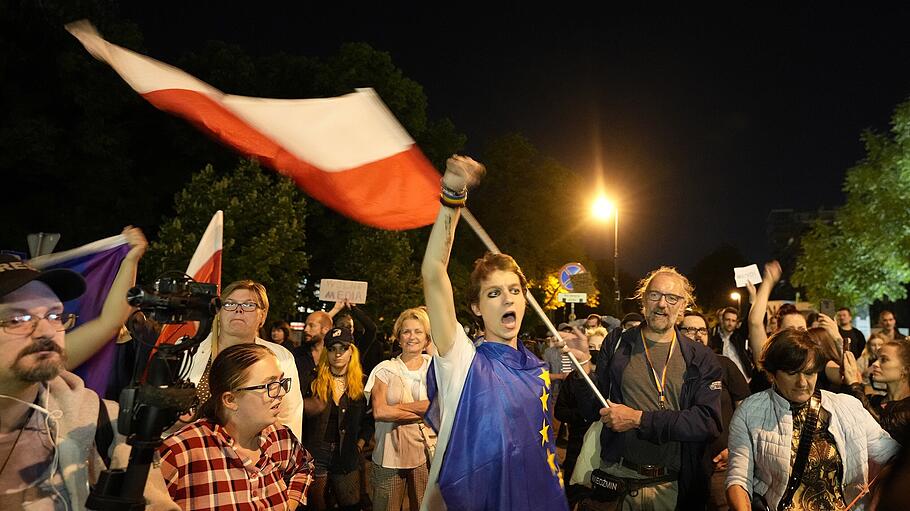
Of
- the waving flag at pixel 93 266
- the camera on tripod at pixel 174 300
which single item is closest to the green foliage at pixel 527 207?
the waving flag at pixel 93 266

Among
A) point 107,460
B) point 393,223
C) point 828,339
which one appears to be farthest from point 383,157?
point 828,339

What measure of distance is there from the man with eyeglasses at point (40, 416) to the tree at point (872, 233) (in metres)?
38.8

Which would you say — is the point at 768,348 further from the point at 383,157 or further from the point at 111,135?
the point at 111,135

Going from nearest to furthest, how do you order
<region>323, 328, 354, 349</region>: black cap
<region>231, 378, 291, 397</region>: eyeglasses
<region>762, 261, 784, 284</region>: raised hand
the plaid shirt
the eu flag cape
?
the plaid shirt, the eu flag cape, <region>231, 378, 291, 397</region>: eyeglasses, <region>762, 261, 784, 284</region>: raised hand, <region>323, 328, 354, 349</region>: black cap

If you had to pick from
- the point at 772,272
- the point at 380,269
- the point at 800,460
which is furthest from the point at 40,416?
the point at 380,269

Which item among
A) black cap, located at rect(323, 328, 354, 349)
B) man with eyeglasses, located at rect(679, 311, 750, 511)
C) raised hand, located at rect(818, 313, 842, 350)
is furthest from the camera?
black cap, located at rect(323, 328, 354, 349)

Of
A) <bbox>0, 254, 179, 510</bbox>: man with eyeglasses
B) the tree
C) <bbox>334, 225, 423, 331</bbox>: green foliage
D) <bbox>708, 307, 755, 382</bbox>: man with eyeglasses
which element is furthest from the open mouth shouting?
the tree

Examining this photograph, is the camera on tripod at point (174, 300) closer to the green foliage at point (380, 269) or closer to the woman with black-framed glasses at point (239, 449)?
the woman with black-framed glasses at point (239, 449)

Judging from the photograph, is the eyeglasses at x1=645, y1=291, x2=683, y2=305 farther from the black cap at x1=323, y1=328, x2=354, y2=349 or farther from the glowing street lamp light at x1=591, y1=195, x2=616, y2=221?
the glowing street lamp light at x1=591, y1=195, x2=616, y2=221

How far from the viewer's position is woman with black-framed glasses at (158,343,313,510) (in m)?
2.84

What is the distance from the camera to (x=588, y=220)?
49.0 meters

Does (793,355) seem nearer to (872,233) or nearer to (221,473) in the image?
(221,473)

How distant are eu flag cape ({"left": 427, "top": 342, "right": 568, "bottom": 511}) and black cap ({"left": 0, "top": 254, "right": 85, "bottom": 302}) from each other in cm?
150

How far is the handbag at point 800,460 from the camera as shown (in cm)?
375
